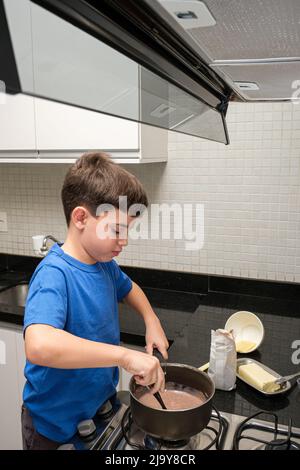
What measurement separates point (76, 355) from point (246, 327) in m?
0.73

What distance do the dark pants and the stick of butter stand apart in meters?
0.53

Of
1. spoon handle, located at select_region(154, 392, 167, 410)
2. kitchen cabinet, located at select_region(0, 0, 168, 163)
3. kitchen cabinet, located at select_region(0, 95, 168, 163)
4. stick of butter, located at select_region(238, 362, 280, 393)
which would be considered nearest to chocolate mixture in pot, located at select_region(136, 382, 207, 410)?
spoon handle, located at select_region(154, 392, 167, 410)

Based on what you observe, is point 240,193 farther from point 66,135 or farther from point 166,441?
point 166,441

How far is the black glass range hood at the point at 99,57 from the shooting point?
33 cm

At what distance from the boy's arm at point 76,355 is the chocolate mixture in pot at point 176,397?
6 centimetres

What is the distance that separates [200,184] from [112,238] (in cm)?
90

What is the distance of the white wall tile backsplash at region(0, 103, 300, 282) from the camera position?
5.29 ft

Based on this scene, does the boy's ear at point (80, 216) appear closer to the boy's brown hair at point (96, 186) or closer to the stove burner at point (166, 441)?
the boy's brown hair at point (96, 186)

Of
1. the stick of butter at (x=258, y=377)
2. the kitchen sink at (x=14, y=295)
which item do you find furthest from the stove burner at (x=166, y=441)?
the kitchen sink at (x=14, y=295)

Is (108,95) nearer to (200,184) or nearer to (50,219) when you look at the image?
(200,184)

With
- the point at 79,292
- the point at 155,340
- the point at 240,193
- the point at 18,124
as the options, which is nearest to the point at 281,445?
the point at 155,340

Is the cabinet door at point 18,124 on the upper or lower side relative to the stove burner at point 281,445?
upper

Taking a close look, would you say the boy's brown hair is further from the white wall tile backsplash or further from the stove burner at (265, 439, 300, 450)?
the white wall tile backsplash

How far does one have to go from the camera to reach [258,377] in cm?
104
